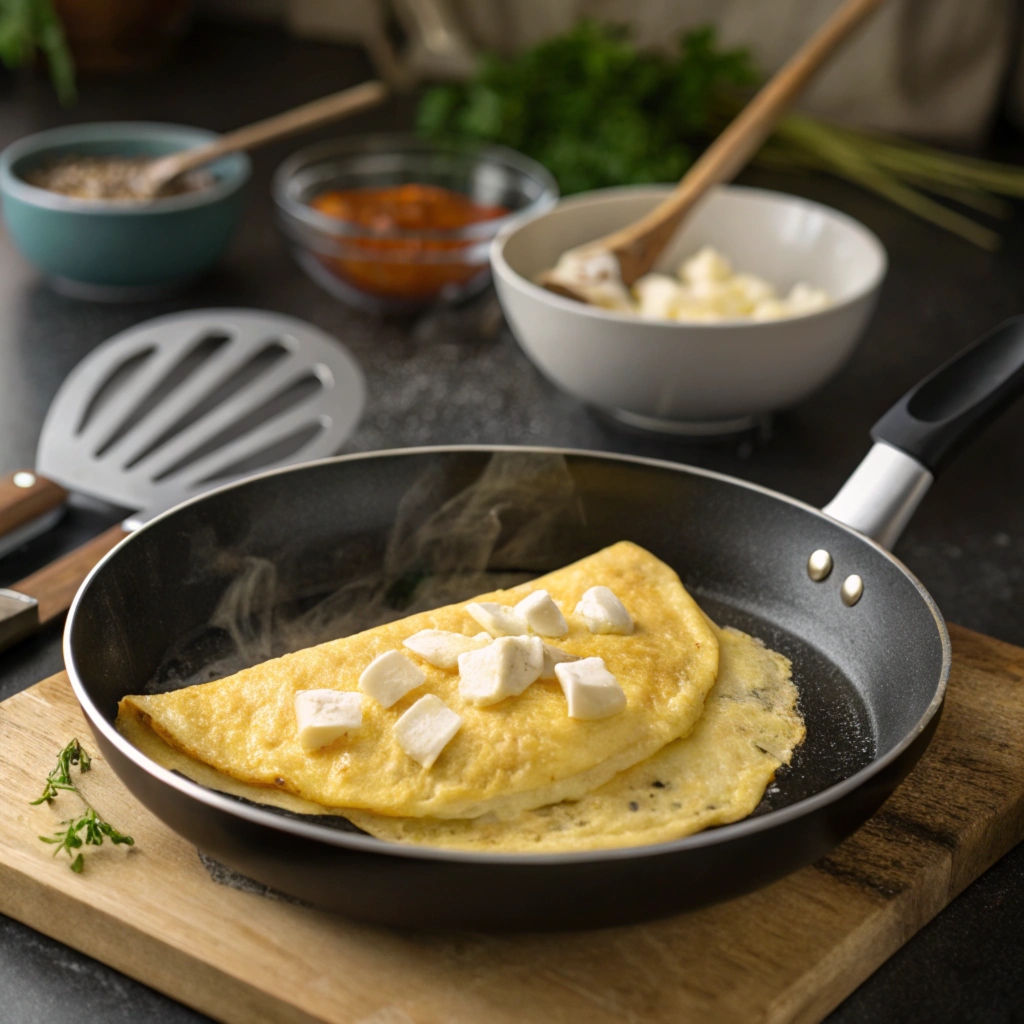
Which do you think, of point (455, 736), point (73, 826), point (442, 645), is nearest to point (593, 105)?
point (442, 645)

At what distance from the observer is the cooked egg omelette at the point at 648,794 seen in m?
1.06

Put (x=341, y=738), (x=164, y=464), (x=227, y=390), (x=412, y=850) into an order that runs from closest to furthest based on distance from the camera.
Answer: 1. (x=412, y=850)
2. (x=341, y=738)
3. (x=164, y=464)
4. (x=227, y=390)

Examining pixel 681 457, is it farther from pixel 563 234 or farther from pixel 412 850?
pixel 412 850

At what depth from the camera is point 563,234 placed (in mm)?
2205

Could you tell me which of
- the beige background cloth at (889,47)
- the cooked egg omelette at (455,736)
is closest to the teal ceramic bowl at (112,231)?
the cooked egg omelette at (455,736)

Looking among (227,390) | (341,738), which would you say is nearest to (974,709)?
(341,738)

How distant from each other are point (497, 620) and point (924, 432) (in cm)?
60

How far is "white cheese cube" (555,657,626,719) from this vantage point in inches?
44.2

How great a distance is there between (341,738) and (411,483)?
1.57ft

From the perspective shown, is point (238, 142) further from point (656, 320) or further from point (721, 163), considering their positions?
point (656, 320)

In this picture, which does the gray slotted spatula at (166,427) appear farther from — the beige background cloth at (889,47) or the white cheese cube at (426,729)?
the beige background cloth at (889,47)

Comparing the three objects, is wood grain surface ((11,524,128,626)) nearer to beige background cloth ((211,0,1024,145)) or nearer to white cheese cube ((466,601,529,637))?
white cheese cube ((466,601,529,637))

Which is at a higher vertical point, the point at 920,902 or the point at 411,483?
the point at 411,483

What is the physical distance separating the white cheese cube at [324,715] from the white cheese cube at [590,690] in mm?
199
